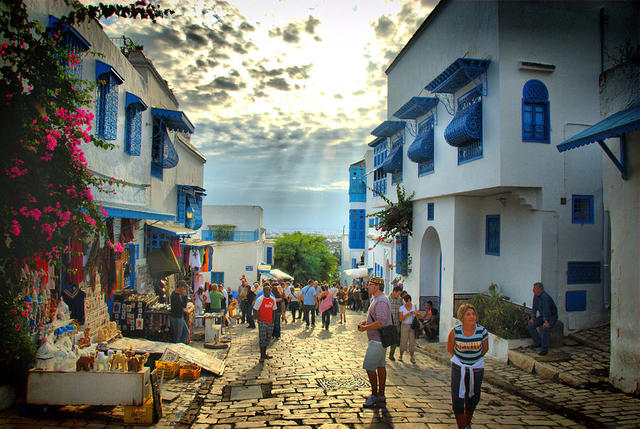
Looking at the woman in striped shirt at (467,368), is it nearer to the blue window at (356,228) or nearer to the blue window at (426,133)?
the blue window at (426,133)

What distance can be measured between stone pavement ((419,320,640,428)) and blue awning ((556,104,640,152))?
13.5 ft

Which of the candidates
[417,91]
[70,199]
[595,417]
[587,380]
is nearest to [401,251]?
[417,91]

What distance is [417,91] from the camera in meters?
16.1

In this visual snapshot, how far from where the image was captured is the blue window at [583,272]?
415 inches

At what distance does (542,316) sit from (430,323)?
205 inches

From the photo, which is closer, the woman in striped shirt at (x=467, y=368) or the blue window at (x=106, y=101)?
the woman in striped shirt at (x=467, y=368)

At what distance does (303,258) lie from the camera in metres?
48.8

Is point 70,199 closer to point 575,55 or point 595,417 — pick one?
point 595,417

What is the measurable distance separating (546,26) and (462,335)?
8.89m

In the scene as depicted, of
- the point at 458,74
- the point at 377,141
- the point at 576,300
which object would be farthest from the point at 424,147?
the point at 377,141

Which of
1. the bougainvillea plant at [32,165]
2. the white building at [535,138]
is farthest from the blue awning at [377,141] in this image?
the bougainvillea plant at [32,165]

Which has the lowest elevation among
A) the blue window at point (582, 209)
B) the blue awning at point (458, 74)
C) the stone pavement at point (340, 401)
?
the stone pavement at point (340, 401)

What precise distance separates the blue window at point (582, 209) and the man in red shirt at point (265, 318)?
25.1 ft

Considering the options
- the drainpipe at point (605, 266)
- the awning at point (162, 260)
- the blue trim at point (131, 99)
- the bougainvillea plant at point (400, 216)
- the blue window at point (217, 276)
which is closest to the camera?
the drainpipe at point (605, 266)
